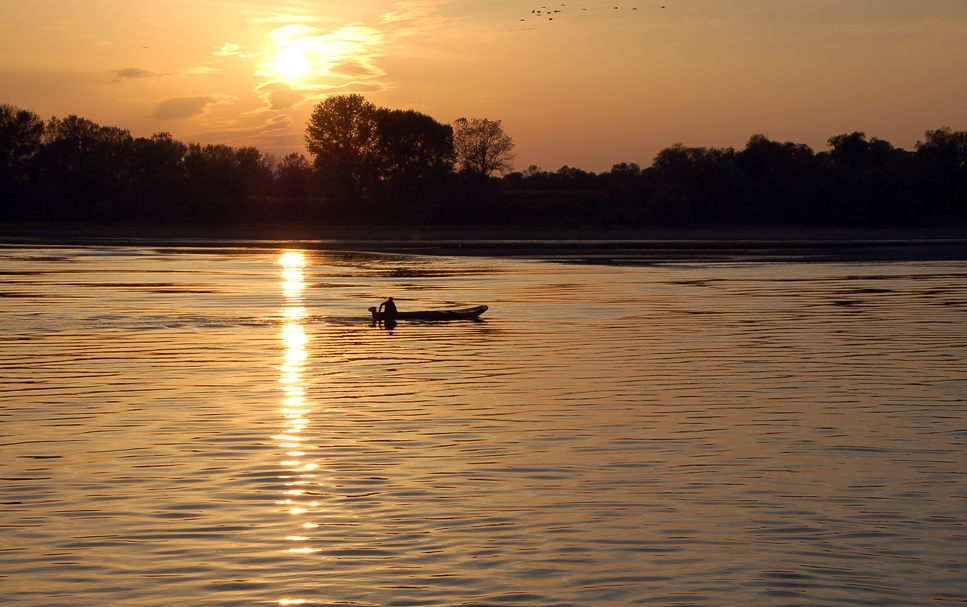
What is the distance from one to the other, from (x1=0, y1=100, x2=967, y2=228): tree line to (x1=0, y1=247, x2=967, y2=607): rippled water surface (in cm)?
8670

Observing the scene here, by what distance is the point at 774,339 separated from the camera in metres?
23.0

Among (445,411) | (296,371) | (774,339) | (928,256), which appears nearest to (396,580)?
(445,411)

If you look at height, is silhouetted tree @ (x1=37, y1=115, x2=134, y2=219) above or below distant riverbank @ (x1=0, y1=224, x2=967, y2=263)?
above

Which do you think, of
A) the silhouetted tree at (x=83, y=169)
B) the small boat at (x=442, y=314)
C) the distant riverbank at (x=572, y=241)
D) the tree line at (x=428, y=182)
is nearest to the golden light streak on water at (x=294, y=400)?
the small boat at (x=442, y=314)

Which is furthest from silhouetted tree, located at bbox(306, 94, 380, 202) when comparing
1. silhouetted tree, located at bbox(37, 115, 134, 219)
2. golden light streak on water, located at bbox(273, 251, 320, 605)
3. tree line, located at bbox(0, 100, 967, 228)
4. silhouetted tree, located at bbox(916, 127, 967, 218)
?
golden light streak on water, located at bbox(273, 251, 320, 605)

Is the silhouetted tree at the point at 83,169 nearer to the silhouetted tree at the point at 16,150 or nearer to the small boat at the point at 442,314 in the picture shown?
the silhouetted tree at the point at 16,150

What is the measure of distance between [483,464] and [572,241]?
82058 mm

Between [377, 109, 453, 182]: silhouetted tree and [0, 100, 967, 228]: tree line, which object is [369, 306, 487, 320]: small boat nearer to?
[0, 100, 967, 228]: tree line

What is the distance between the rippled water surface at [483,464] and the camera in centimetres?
766

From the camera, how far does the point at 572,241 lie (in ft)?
303

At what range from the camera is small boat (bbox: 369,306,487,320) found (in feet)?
89.9

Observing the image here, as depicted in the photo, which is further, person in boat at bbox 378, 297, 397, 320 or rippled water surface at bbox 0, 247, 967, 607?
person in boat at bbox 378, 297, 397, 320

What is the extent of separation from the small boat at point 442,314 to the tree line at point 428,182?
81.8 meters

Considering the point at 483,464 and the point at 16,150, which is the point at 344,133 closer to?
the point at 16,150
